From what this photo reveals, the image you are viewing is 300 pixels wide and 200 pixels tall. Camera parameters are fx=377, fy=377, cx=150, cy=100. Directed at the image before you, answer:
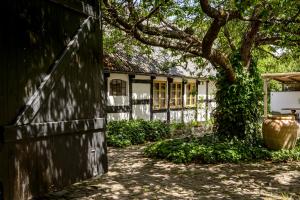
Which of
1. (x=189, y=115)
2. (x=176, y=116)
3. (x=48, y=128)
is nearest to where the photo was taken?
(x=48, y=128)

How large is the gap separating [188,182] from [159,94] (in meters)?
10.6

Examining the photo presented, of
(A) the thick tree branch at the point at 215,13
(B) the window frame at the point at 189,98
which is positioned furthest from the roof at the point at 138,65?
(A) the thick tree branch at the point at 215,13

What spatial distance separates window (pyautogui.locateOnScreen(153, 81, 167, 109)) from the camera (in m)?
17.9

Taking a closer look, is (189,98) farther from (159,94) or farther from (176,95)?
(159,94)

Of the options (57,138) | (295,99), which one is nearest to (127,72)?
(57,138)

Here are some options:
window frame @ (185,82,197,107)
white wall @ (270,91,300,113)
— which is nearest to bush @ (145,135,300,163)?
window frame @ (185,82,197,107)

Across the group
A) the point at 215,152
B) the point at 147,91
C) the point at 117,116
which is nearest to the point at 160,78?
the point at 147,91

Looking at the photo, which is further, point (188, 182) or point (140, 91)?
point (140, 91)

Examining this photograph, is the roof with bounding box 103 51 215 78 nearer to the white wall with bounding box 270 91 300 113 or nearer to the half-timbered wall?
the half-timbered wall

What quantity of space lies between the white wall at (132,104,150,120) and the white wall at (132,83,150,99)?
17.0 inches

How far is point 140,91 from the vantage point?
1662 centimetres

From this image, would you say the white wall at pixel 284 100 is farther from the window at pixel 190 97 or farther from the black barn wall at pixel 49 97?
the black barn wall at pixel 49 97

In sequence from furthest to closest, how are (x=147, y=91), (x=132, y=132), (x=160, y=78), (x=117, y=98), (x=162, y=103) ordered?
(x=162, y=103) → (x=160, y=78) → (x=147, y=91) → (x=117, y=98) → (x=132, y=132)

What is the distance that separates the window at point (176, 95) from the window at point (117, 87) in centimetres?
450
